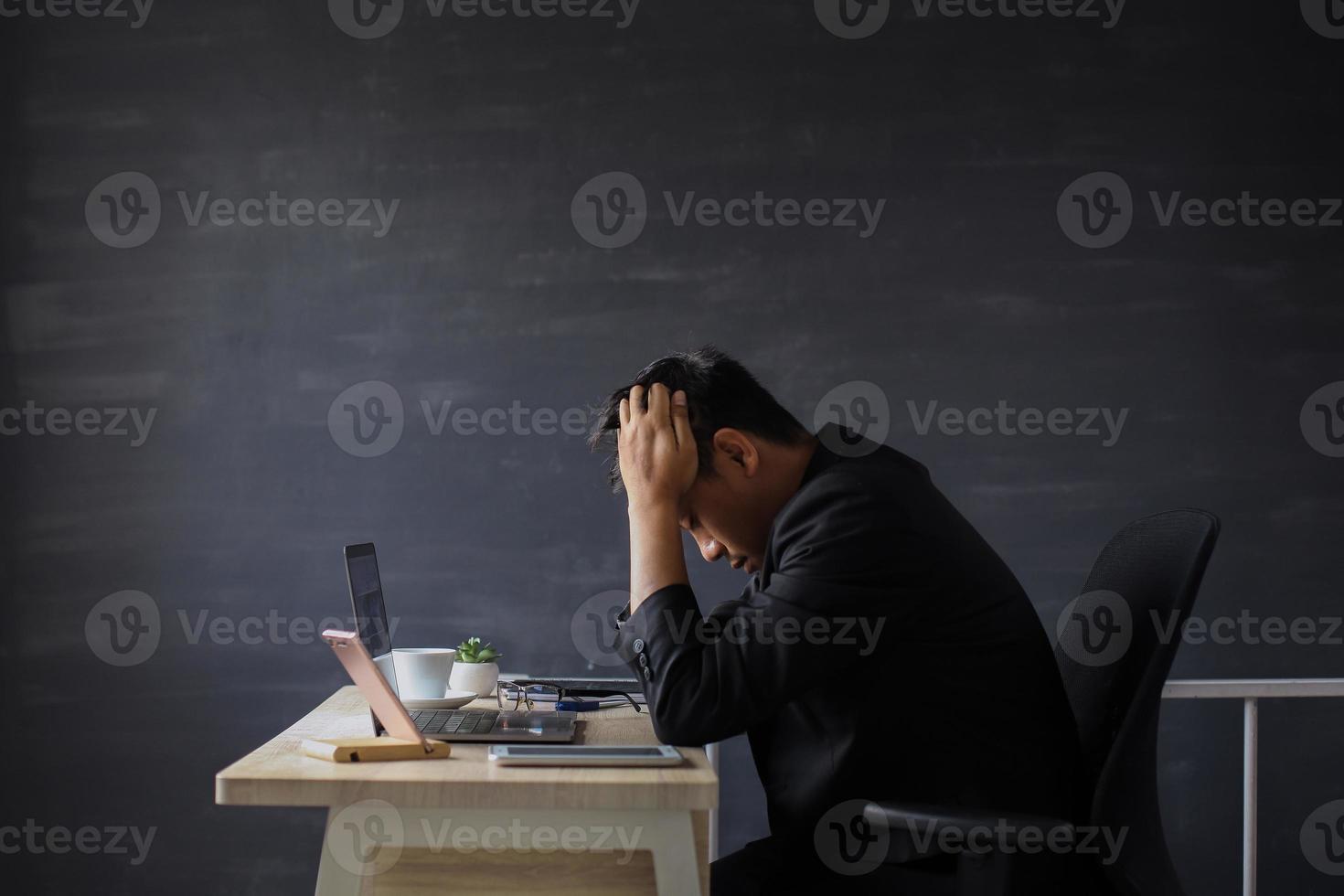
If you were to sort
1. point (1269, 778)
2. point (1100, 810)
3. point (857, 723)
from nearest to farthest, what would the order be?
point (1100, 810) → point (857, 723) → point (1269, 778)

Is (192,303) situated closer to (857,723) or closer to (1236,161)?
(857,723)

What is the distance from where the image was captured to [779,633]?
1336 mm

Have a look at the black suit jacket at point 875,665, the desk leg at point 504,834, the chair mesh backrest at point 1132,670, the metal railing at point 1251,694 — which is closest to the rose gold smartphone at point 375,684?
the desk leg at point 504,834

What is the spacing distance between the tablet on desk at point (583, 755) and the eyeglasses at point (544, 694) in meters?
0.49

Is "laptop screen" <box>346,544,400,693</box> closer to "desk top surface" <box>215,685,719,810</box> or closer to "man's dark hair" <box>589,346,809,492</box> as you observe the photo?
"desk top surface" <box>215,685,719,810</box>

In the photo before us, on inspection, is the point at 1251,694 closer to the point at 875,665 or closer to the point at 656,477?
the point at 875,665

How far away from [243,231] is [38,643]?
1.11m

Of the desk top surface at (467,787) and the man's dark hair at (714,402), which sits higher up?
the man's dark hair at (714,402)

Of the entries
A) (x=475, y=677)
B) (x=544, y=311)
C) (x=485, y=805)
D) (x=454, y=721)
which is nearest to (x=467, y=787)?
(x=485, y=805)

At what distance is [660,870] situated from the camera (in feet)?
4.14

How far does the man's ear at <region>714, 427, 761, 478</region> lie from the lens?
5.15ft

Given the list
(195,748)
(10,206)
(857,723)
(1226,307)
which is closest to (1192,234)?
(1226,307)

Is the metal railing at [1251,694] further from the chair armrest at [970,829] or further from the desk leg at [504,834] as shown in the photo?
the desk leg at [504,834]

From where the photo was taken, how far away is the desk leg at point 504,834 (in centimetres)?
124
